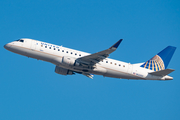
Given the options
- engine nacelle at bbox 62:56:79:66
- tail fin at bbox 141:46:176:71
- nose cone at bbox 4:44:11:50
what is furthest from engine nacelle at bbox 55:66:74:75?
tail fin at bbox 141:46:176:71

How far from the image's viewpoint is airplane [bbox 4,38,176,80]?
39500mm

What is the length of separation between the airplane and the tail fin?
3294 mm

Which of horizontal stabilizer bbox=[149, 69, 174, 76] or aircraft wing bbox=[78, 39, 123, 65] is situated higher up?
aircraft wing bbox=[78, 39, 123, 65]

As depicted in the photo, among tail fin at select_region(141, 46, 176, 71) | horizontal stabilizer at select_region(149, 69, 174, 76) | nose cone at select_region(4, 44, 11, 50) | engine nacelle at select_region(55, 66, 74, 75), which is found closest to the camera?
nose cone at select_region(4, 44, 11, 50)

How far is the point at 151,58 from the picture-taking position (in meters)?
48.8

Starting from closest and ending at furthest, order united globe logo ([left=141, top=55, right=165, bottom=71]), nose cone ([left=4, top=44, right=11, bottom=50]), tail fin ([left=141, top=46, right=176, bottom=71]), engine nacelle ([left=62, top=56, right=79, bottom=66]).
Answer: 1. engine nacelle ([left=62, top=56, right=79, bottom=66])
2. nose cone ([left=4, top=44, right=11, bottom=50])
3. united globe logo ([left=141, top=55, right=165, bottom=71])
4. tail fin ([left=141, top=46, right=176, bottom=71])

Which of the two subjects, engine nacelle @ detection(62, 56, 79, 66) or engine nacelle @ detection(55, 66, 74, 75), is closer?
engine nacelle @ detection(62, 56, 79, 66)

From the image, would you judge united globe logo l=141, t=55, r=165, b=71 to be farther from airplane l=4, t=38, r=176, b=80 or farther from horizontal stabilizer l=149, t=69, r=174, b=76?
horizontal stabilizer l=149, t=69, r=174, b=76

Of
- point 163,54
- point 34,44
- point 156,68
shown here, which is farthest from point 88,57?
point 163,54

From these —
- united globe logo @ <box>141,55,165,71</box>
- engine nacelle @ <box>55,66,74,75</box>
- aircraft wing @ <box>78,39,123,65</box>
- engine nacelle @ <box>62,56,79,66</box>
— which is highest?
united globe logo @ <box>141,55,165,71</box>

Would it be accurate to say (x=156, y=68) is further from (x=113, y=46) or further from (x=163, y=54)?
(x=113, y=46)

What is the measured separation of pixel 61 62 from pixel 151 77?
17570 millimetres

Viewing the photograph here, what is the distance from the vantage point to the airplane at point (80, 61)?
1555 inches

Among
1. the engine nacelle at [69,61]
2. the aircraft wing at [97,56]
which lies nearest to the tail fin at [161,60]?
the aircraft wing at [97,56]
